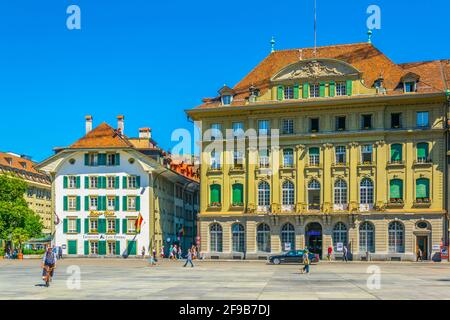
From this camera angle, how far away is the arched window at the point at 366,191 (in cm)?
7112

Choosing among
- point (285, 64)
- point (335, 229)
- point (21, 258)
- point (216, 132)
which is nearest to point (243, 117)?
point (216, 132)

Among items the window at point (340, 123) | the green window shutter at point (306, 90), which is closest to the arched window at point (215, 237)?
the window at point (340, 123)

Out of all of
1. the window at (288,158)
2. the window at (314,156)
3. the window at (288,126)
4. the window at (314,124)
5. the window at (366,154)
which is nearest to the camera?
the window at (366,154)

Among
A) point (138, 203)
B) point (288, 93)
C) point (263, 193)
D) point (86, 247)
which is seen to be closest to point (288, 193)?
point (263, 193)

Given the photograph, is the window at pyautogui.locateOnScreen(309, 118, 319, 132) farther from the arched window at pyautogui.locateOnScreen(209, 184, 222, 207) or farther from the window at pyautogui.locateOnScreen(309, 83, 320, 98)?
the arched window at pyautogui.locateOnScreen(209, 184, 222, 207)

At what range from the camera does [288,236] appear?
73688 mm

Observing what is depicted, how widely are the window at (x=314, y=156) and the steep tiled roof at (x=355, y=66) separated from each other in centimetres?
828

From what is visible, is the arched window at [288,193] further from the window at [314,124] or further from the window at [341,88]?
the window at [341,88]

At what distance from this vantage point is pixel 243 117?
2982 inches

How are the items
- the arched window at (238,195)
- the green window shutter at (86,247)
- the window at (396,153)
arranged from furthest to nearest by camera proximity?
the green window shutter at (86,247)
the arched window at (238,195)
the window at (396,153)

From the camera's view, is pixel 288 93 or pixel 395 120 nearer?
pixel 395 120

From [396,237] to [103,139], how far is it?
35086 millimetres

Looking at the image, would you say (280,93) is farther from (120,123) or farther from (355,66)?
(120,123)

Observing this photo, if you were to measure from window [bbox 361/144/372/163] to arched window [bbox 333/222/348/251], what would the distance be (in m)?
6.66
